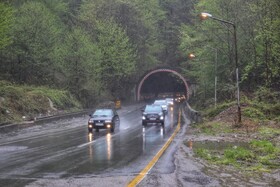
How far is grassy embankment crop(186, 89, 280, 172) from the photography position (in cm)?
1295

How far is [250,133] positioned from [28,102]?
25288 mm

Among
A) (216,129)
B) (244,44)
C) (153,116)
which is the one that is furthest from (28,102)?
(244,44)

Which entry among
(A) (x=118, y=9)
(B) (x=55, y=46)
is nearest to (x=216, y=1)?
(B) (x=55, y=46)

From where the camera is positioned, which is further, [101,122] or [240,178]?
[101,122]

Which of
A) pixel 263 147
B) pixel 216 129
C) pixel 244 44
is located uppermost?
pixel 244 44

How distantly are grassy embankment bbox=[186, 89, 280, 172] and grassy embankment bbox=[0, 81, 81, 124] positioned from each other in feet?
52.3

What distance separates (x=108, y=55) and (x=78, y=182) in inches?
2559

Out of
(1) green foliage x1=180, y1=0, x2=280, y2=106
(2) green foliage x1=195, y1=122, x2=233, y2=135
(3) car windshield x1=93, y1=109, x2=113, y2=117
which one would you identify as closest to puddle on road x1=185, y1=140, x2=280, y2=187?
(2) green foliage x1=195, y1=122, x2=233, y2=135

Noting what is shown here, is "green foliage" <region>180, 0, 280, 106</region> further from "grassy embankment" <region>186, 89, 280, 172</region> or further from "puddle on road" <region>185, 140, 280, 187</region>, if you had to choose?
"puddle on road" <region>185, 140, 280, 187</region>

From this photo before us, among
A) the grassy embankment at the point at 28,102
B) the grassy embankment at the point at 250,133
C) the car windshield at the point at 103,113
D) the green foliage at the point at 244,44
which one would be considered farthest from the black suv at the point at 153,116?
the grassy embankment at the point at 28,102

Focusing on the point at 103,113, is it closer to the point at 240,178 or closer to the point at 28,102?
the point at 28,102

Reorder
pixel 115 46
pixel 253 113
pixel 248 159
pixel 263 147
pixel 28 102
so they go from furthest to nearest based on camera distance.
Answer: pixel 115 46
pixel 28 102
pixel 253 113
pixel 263 147
pixel 248 159

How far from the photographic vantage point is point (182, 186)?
8930 mm

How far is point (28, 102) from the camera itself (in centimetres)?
4231
